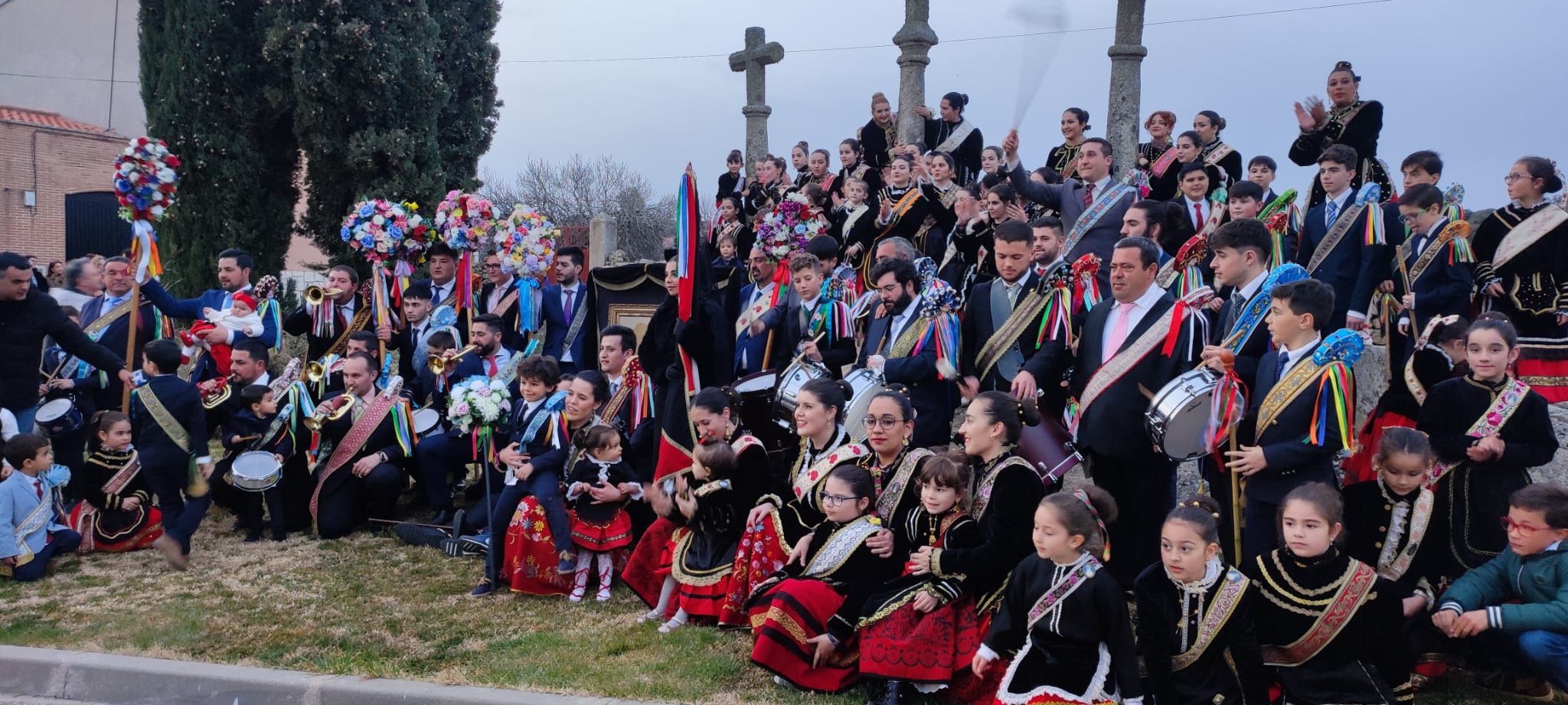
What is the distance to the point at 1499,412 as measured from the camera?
16.5 ft

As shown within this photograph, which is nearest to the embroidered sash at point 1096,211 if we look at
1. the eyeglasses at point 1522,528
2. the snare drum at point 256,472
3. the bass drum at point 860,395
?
the bass drum at point 860,395

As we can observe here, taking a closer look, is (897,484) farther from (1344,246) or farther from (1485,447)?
(1344,246)

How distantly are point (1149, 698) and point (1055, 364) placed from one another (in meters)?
1.92

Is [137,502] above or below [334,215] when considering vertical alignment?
below

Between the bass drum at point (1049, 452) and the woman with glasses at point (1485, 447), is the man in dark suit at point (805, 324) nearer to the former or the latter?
the bass drum at point (1049, 452)

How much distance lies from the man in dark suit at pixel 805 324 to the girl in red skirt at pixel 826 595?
1.68m

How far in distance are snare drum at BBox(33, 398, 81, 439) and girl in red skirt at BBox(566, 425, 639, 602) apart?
165 inches

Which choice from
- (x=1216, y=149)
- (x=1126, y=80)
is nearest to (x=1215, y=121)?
(x=1216, y=149)

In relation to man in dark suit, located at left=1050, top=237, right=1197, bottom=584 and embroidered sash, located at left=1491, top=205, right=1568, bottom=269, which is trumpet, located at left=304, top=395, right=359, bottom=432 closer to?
man in dark suit, located at left=1050, top=237, right=1197, bottom=584

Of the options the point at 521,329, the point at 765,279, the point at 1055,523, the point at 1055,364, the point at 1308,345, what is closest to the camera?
the point at 1055,523

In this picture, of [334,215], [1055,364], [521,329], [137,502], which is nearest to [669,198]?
[334,215]

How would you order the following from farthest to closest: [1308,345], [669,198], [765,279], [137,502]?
[669,198] < [765,279] < [137,502] < [1308,345]

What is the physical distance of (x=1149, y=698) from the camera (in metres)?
4.46

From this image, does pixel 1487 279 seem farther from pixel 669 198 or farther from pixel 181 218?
pixel 669 198
